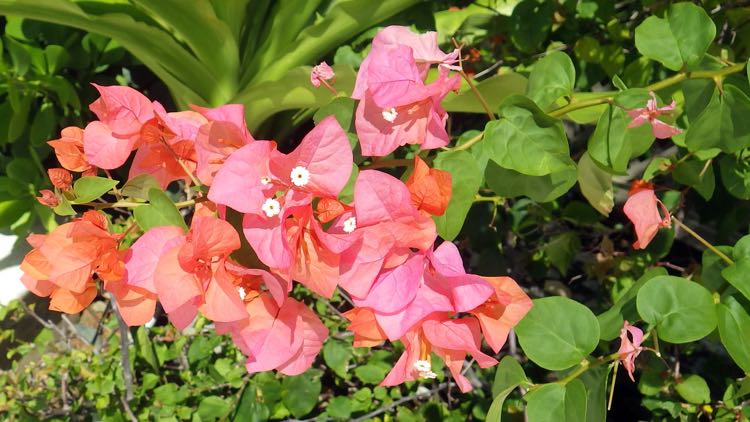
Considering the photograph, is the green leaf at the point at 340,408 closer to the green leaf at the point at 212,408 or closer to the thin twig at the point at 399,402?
the thin twig at the point at 399,402

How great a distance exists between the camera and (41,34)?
1083 millimetres

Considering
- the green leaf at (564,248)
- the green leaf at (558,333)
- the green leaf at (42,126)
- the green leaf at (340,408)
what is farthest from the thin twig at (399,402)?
the green leaf at (42,126)

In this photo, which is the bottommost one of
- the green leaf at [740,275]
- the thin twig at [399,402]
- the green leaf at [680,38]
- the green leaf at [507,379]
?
the thin twig at [399,402]

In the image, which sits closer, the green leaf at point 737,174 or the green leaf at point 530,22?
the green leaf at point 737,174

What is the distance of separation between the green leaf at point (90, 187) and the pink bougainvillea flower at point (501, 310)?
0.24m

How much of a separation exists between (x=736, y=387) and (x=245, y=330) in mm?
554

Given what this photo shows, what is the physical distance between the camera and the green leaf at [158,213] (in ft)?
1.43

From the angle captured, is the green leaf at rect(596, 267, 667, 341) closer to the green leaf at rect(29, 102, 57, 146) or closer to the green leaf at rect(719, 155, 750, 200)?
the green leaf at rect(719, 155, 750, 200)

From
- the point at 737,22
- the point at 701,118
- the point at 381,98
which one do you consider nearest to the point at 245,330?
the point at 381,98

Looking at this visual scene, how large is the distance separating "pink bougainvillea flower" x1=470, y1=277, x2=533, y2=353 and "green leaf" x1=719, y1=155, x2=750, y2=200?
365 millimetres

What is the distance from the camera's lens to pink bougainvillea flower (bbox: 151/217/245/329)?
1.31 ft

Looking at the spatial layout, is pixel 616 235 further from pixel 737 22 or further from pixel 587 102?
pixel 587 102

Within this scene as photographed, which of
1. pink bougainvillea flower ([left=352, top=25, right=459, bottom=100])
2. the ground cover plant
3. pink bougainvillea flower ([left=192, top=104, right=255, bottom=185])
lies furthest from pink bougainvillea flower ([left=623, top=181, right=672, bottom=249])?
pink bougainvillea flower ([left=192, top=104, right=255, bottom=185])

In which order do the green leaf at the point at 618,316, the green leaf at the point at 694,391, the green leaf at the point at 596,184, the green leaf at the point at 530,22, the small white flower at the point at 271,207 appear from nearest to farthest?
1. the small white flower at the point at 271,207
2. the green leaf at the point at 618,316
3. the green leaf at the point at 596,184
4. the green leaf at the point at 694,391
5. the green leaf at the point at 530,22
